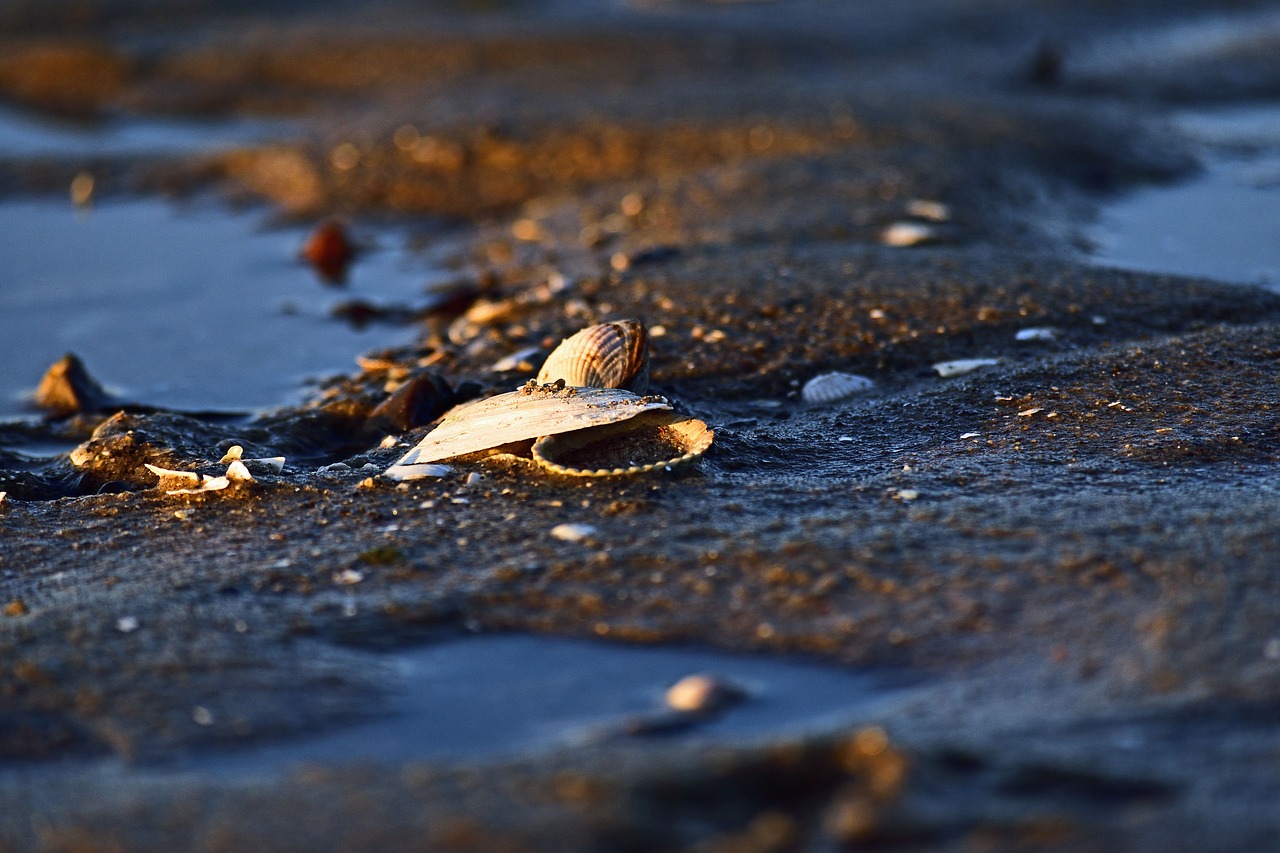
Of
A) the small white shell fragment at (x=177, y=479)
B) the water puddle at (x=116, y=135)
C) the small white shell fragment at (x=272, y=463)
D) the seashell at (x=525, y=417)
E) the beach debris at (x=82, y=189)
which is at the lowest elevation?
the small white shell fragment at (x=272, y=463)

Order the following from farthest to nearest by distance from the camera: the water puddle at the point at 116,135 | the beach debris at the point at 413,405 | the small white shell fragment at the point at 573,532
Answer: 1. the water puddle at the point at 116,135
2. the beach debris at the point at 413,405
3. the small white shell fragment at the point at 573,532

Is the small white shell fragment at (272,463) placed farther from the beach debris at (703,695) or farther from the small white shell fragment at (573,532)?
the beach debris at (703,695)

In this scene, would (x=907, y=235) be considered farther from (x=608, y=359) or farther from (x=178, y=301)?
(x=178, y=301)

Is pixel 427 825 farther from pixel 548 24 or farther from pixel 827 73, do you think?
pixel 548 24

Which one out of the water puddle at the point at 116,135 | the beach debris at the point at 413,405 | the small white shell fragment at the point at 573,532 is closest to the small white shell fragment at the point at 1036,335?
the beach debris at the point at 413,405

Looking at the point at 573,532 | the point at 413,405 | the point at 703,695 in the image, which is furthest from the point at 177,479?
the point at 703,695

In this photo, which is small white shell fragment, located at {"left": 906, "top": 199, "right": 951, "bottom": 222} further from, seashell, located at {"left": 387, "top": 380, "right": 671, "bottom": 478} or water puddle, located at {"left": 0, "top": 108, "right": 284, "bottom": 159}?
water puddle, located at {"left": 0, "top": 108, "right": 284, "bottom": 159}

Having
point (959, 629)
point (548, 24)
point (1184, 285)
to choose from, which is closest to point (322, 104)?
point (548, 24)

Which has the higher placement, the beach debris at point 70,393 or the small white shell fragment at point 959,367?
the beach debris at point 70,393
